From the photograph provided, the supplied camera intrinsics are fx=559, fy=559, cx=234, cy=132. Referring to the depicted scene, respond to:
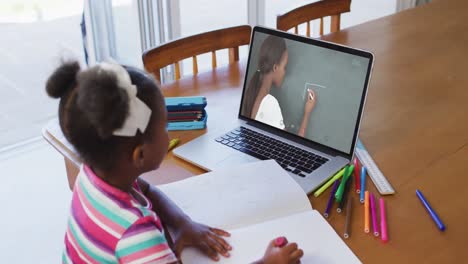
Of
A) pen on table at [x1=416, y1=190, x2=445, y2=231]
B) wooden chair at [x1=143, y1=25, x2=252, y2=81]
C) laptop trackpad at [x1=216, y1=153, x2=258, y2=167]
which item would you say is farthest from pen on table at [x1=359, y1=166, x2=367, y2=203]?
wooden chair at [x1=143, y1=25, x2=252, y2=81]

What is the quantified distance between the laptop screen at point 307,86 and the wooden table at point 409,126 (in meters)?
0.12

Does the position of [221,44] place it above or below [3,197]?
above

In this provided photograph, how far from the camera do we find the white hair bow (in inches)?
29.5

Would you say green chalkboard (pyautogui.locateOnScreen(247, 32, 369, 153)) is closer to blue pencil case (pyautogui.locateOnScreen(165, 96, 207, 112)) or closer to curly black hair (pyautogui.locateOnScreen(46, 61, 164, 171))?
blue pencil case (pyautogui.locateOnScreen(165, 96, 207, 112))

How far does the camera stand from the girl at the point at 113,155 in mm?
739

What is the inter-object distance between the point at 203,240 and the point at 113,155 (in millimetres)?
239

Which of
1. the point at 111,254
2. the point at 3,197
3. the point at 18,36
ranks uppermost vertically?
the point at 111,254

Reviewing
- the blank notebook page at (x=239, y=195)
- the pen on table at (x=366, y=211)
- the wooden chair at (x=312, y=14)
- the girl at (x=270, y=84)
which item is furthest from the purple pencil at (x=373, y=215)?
the wooden chair at (x=312, y=14)

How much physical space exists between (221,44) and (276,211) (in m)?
0.80

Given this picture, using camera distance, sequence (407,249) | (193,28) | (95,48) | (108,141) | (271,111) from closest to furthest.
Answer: (108,141), (407,249), (271,111), (95,48), (193,28)

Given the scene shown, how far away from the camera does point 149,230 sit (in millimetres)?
804

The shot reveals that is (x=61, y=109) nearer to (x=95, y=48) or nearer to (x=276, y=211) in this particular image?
(x=276, y=211)

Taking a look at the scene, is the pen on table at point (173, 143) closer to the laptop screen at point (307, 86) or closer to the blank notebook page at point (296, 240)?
the laptop screen at point (307, 86)

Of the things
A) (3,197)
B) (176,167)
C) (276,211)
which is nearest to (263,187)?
(276,211)
